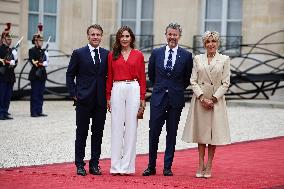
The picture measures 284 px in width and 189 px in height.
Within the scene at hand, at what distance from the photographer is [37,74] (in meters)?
17.7

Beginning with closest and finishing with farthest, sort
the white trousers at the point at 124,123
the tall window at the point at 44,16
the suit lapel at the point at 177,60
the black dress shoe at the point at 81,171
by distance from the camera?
1. the black dress shoe at the point at 81,171
2. the white trousers at the point at 124,123
3. the suit lapel at the point at 177,60
4. the tall window at the point at 44,16

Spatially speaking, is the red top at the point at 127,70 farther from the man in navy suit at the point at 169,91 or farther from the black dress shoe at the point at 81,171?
the black dress shoe at the point at 81,171

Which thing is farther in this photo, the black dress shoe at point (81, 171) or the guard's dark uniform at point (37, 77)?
the guard's dark uniform at point (37, 77)

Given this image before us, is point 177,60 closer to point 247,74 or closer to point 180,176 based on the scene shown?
point 180,176

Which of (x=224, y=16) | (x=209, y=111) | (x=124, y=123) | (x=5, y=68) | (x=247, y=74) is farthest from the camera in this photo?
(x=224, y=16)

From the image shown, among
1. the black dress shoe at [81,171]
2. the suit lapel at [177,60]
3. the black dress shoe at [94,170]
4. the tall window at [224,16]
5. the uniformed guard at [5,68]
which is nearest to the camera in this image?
the black dress shoe at [81,171]

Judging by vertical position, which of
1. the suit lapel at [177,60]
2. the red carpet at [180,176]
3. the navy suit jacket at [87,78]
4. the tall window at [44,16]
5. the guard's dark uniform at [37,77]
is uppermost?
the tall window at [44,16]

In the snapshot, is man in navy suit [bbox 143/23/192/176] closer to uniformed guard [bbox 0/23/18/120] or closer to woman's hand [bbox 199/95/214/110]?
woman's hand [bbox 199/95/214/110]

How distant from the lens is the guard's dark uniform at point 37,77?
17.8 meters

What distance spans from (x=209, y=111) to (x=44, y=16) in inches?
669

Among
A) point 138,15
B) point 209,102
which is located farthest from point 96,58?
point 138,15

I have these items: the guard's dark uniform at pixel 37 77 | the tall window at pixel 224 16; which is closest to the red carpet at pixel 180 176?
the guard's dark uniform at pixel 37 77

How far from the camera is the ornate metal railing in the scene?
2269 cm

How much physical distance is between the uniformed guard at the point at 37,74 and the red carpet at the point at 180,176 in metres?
6.32
